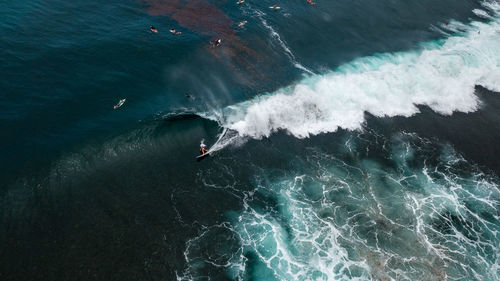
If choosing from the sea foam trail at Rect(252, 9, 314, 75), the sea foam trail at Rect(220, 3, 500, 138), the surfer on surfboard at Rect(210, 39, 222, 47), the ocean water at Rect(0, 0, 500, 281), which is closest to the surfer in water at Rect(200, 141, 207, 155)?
the ocean water at Rect(0, 0, 500, 281)

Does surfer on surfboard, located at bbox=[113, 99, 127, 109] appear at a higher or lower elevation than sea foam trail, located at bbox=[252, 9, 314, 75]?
lower

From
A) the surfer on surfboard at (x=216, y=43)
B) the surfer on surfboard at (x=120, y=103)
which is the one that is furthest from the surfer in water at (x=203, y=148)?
the surfer on surfboard at (x=216, y=43)

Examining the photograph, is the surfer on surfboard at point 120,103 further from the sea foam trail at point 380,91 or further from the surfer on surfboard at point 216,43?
the surfer on surfboard at point 216,43

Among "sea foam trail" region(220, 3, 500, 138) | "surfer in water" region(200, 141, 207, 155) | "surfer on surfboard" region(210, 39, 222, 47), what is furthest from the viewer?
"surfer on surfboard" region(210, 39, 222, 47)

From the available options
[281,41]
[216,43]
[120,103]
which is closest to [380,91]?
[281,41]

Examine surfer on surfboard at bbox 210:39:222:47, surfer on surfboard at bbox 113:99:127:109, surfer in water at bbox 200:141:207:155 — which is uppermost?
surfer on surfboard at bbox 210:39:222:47

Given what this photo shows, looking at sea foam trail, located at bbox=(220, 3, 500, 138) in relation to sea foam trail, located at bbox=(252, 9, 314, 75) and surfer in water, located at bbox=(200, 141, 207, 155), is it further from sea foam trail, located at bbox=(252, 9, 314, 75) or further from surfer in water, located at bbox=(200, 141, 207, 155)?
surfer in water, located at bbox=(200, 141, 207, 155)

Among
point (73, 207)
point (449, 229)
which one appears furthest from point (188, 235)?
point (449, 229)
